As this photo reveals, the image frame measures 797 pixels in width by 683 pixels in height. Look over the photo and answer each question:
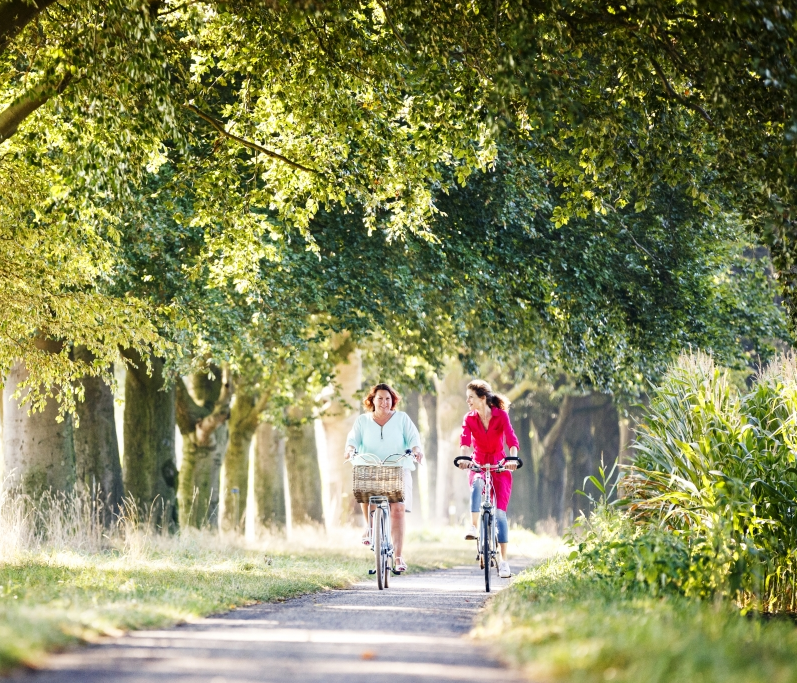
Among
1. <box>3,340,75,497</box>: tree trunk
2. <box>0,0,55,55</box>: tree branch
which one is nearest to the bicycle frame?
<box>0,0,55,55</box>: tree branch

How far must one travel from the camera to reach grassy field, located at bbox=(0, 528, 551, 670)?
6.32 metres

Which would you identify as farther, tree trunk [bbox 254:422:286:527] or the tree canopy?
tree trunk [bbox 254:422:286:527]

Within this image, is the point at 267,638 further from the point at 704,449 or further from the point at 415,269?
the point at 415,269

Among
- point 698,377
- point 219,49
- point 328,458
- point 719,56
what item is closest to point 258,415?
point 328,458

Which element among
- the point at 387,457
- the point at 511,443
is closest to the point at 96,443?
the point at 387,457

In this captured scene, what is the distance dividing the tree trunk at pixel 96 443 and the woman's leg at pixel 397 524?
7087 mm

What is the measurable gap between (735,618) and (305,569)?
7.25 m

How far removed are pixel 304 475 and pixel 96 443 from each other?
899cm

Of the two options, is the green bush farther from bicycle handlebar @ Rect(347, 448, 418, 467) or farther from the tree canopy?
bicycle handlebar @ Rect(347, 448, 418, 467)

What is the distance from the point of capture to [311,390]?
904 inches

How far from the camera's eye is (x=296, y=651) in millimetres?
5922

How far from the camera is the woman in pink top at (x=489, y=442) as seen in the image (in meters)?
11.3

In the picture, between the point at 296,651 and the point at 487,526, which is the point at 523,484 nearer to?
the point at 487,526

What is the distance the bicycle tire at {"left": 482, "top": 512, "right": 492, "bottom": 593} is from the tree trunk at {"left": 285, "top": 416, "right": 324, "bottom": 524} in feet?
46.9
